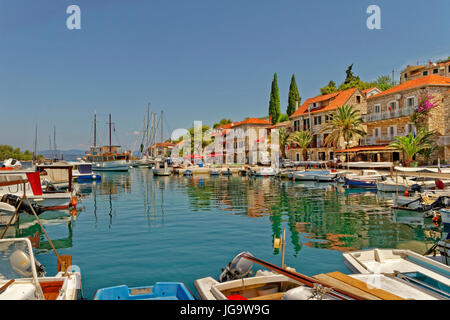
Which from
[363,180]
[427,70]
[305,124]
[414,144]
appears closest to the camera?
[363,180]

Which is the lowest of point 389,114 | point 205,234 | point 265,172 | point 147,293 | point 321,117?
point 205,234

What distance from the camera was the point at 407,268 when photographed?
10219 mm

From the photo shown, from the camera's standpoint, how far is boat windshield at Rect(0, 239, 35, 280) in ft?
25.9

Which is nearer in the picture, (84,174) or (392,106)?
(392,106)

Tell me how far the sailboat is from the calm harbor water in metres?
54.3

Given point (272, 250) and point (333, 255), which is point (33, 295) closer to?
point (272, 250)

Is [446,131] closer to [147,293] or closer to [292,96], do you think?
[147,293]

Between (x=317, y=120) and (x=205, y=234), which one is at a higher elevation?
(x=317, y=120)

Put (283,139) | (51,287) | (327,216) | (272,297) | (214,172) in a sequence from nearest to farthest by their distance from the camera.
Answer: (272,297)
(51,287)
(327,216)
(214,172)
(283,139)

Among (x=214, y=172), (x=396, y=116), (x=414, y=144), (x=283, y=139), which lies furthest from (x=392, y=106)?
(x=214, y=172)

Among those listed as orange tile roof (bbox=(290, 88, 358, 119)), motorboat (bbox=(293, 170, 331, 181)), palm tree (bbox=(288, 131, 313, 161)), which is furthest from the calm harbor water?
palm tree (bbox=(288, 131, 313, 161))

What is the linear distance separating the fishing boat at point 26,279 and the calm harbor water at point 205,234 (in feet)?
5.35

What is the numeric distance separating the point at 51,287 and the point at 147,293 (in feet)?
8.25
